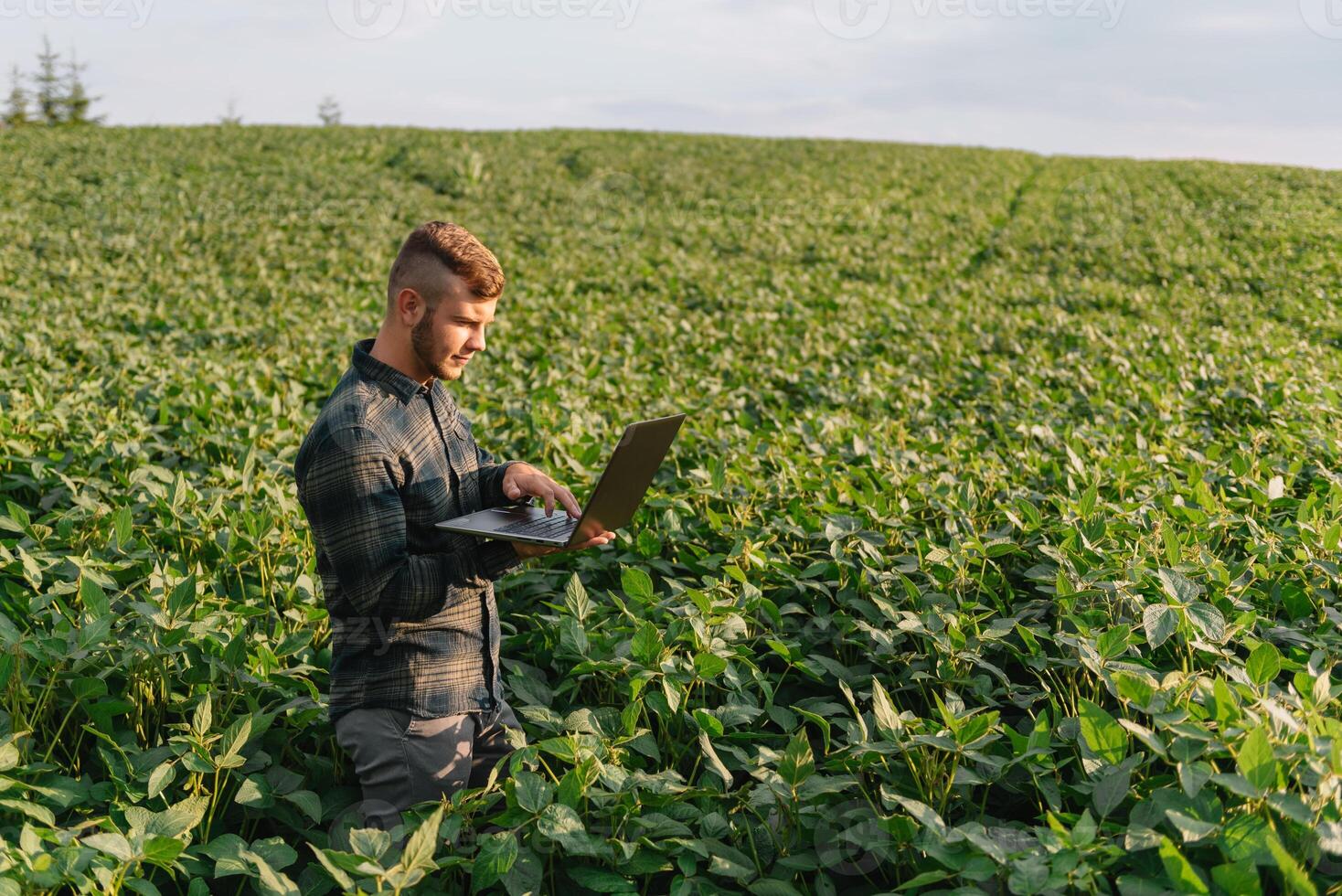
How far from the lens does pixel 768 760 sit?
7.95 ft

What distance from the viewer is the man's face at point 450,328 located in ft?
8.04

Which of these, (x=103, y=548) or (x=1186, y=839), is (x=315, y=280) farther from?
(x=1186, y=839)

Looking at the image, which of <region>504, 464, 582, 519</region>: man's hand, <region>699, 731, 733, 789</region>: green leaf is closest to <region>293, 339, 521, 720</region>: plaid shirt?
<region>504, 464, 582, 519</region>: man's hand

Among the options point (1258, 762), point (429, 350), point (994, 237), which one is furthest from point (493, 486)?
point (994, 237)

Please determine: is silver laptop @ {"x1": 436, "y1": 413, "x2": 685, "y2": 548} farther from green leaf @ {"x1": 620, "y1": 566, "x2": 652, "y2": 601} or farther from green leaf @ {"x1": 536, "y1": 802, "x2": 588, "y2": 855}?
green leaf @ {"x1": 536, "y1": 802, "x2": 588, "y2": 855}

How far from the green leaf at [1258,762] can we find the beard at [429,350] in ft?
6.62

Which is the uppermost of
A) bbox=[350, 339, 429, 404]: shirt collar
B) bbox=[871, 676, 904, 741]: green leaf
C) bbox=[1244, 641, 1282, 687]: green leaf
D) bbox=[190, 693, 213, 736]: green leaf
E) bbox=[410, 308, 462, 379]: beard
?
bbox=[410, 308, 462, 379]: beard

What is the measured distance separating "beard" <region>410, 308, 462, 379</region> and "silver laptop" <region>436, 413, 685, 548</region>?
16.6 inches

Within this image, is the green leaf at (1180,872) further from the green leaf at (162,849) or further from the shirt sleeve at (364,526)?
the green leaf at (162,849)

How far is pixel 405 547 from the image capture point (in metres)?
2.37

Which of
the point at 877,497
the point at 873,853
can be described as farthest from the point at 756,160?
the point at 873,853

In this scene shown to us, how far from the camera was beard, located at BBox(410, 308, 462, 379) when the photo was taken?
247cm

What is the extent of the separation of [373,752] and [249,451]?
1.96 m

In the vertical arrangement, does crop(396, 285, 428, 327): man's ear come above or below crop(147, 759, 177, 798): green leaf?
above
